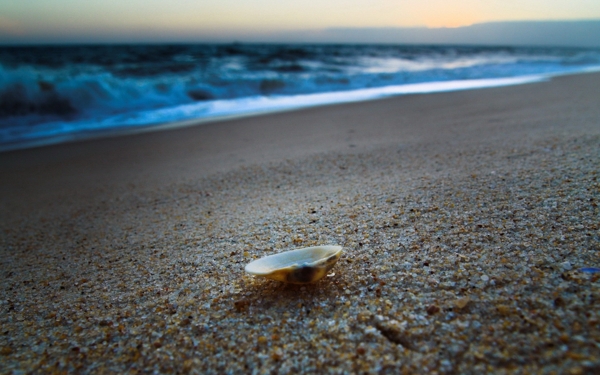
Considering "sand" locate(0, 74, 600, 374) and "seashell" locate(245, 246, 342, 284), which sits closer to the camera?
"sand" locate(0, 74, 600, 374)

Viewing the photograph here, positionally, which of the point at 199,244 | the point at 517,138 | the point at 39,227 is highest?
the point at 517,138

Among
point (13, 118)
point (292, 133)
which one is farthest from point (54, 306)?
point (13, 118)

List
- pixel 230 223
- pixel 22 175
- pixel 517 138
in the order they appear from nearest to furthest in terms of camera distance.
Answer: pixel 230 223 < pixel 517 138 < pixel 22 175

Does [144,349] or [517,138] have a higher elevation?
[517,138]

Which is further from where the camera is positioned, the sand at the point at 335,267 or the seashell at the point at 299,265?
the seashell at the point at 299,265

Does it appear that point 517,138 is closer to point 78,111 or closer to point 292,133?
point 292,133
